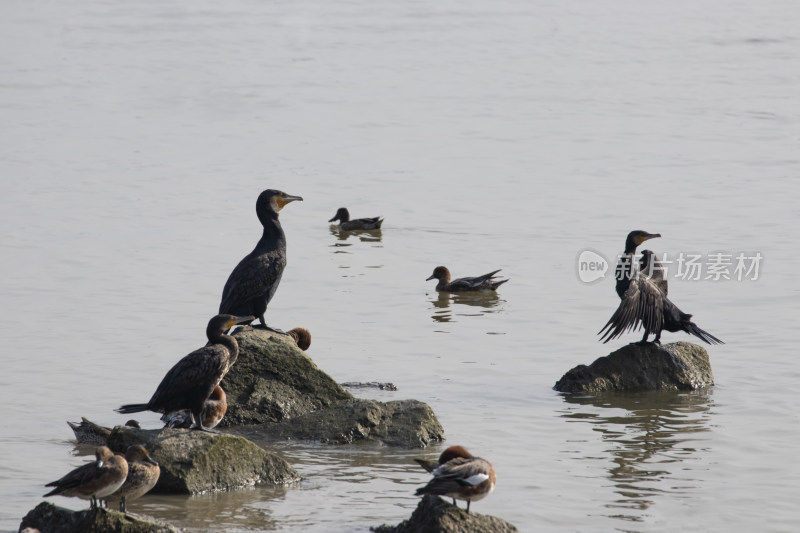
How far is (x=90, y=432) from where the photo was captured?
9367mm

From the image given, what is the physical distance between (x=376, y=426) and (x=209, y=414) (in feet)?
4.62

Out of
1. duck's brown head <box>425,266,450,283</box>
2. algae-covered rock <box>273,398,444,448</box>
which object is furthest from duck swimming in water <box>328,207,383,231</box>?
algae-covered rock <box>273,398,444,448</box>

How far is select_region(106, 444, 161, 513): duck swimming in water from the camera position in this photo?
718 centimetres

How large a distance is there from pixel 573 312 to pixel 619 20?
1269 inches

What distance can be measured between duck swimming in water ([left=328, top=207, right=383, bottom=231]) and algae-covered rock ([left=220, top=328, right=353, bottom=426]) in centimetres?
879

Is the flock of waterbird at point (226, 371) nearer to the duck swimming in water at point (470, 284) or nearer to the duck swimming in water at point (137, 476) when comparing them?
the duck swimming in water at point (137, 476)

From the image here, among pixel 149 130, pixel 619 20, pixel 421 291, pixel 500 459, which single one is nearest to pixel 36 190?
pixel 149 130

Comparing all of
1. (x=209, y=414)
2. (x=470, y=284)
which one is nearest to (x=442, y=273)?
(x=470, y=284)

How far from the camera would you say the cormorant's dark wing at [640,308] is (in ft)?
35.5

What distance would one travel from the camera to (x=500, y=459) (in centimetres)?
930

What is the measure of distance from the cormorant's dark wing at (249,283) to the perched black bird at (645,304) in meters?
3.08

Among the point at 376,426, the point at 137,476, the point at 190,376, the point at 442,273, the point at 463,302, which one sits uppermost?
the point at 442,273
